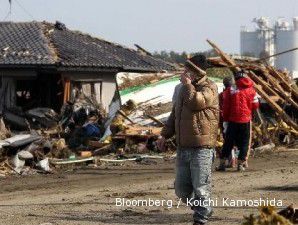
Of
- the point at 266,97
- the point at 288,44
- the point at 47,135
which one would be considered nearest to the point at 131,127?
the point at 47,135

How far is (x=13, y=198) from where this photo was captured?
1141 cm

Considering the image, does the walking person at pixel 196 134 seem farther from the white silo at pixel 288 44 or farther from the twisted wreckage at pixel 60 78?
the white silo at pixel 288 44

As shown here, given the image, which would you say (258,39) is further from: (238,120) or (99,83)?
(238,120)

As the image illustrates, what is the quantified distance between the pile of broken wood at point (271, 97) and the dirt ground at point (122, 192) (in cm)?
225

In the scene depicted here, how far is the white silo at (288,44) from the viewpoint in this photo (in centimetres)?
8138

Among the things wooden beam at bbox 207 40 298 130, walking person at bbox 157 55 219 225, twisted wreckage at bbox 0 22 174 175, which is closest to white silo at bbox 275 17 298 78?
twisted wreckage at bbox 0 22 174 175

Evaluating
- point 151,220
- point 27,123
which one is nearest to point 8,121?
point 27,123

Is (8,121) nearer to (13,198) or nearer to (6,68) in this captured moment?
(6,68)

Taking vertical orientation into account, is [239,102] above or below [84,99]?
above

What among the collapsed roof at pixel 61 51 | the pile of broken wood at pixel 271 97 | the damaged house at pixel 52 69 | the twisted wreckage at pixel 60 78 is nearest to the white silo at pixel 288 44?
the collapsed roof at pixel 61 51

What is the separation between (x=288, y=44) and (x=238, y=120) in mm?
71116

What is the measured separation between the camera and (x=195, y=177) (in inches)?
316

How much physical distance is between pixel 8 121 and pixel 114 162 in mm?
8821

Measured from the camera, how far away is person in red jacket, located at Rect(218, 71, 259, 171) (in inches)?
549
